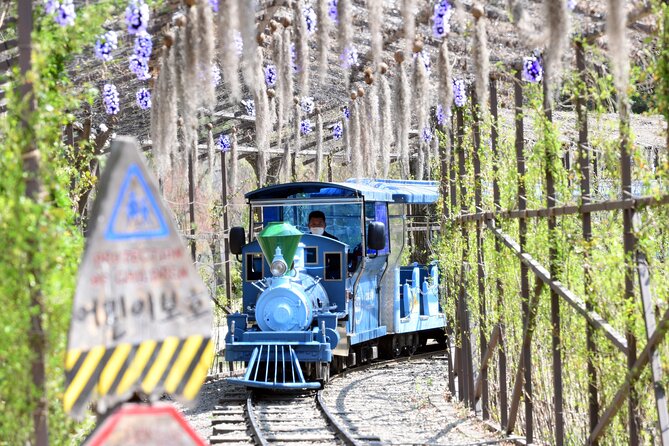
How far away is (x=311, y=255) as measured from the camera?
1502 cm

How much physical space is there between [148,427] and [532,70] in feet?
20.3

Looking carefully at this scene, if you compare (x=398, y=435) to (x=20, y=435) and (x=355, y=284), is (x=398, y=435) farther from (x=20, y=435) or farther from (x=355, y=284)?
(x=20, y=435)

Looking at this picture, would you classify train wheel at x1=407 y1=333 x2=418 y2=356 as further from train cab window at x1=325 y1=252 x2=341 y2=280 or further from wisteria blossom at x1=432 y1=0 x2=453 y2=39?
wisteria blossom at x1=432 y1=0 x2=453 y2=39

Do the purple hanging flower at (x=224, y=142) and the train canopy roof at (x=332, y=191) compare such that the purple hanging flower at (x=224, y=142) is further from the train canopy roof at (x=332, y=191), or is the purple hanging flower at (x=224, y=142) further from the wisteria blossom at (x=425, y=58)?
the wisteria blossom at (x=425, y=58)

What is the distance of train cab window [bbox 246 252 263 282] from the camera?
15281 mm

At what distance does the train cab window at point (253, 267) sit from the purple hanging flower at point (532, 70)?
6436mm

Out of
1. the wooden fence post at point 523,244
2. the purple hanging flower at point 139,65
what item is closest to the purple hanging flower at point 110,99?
the purple hanging flower at point 139,65

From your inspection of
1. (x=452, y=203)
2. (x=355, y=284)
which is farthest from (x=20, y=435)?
(x=355, y=284)

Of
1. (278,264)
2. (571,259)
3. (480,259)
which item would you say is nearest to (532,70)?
(571,259)

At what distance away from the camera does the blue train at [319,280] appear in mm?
13891

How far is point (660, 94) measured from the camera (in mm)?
6422

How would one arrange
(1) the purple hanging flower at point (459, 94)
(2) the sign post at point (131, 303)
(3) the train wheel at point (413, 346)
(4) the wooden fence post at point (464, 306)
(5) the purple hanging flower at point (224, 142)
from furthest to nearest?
(5) the purple hanging flower at point (224, 142) < (3) the train wheel at point (413, 346) < (1) the purple hanging flower at point (459, 94) < (4) the wooden fence post at point (464, 306) < (2) the sign post at point (131, 303)

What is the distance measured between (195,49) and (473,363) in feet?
21.9

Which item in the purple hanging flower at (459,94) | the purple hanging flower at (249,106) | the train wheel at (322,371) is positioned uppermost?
the purple hanging flower at (249,106)
